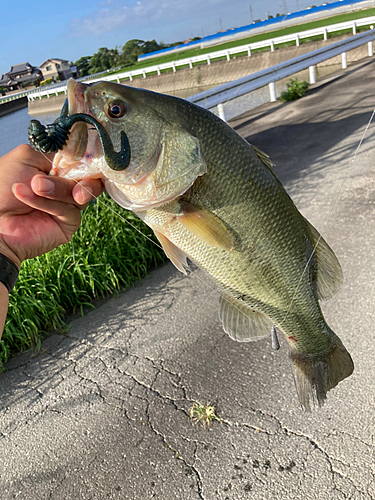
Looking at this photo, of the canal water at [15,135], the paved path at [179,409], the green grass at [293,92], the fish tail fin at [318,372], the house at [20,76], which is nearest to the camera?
the fish tail fin at [318,372]

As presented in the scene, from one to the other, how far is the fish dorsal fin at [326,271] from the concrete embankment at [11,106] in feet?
153

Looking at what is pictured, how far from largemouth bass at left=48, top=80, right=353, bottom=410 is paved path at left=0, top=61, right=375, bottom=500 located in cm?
91

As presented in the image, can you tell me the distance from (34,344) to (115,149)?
150 inches

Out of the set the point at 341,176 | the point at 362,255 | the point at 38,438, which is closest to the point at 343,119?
the point at 341,176

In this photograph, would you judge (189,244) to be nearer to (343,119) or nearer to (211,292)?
(211,292)

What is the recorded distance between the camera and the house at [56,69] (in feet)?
179

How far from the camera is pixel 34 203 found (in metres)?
1.81

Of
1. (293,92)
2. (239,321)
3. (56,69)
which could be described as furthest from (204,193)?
(56,69)

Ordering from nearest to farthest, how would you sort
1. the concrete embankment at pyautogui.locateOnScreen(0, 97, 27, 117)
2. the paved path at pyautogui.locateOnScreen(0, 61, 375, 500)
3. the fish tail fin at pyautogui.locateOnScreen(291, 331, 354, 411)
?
the fish tail fin at pyautogui.locateOnScreen(291, 331, 354, 411), the paved path at pyautogui.locateOnScreen(0, 61, 375, 500), the concrete embankment at pyautogui.locateOnScreen(0, 97, 27, 117)

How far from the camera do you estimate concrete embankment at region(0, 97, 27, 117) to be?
42.4m

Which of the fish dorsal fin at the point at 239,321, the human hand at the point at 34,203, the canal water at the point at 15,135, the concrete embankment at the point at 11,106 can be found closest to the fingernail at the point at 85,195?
the human hand at the point at 34,203

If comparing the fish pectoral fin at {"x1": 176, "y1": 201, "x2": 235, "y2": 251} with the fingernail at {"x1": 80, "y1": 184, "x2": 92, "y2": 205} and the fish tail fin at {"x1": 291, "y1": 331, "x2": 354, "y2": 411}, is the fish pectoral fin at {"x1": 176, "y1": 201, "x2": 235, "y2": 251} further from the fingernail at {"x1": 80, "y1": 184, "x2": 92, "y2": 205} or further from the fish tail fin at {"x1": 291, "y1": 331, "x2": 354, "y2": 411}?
the fish tail fin at {"x1": 291, "y1": 331, "x2": 354, "y2": 411}

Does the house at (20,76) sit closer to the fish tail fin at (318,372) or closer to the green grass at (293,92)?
the green grass at (293,92)

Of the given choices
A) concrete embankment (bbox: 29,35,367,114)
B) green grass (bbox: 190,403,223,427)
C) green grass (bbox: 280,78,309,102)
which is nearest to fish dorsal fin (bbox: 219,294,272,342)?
green grass (bbox: 190,403,223,427)
